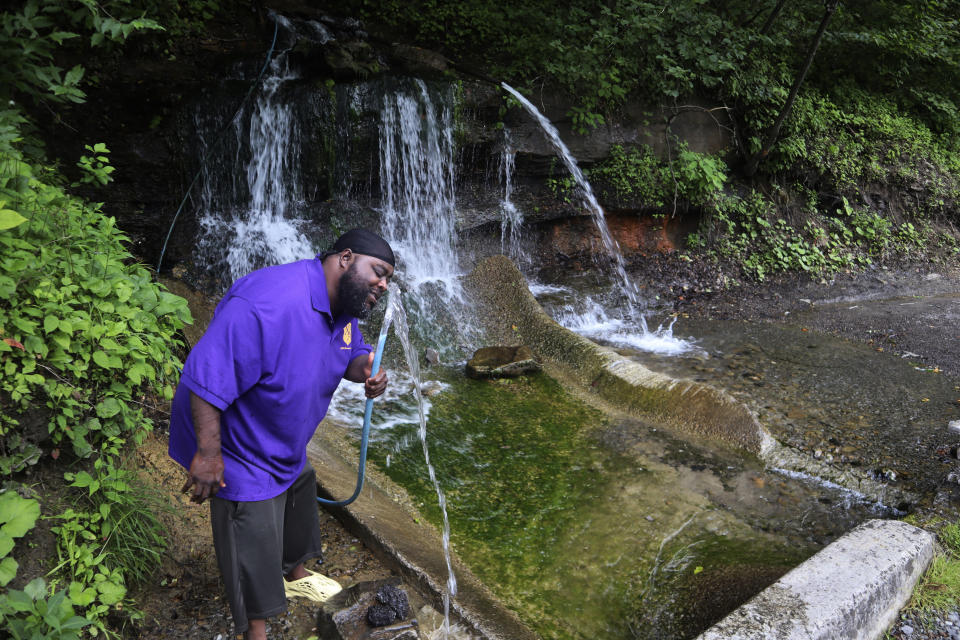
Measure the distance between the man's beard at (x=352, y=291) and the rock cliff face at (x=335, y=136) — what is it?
5093 millimetres

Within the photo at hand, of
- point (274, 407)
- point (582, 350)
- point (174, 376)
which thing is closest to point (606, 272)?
point (582, 350)

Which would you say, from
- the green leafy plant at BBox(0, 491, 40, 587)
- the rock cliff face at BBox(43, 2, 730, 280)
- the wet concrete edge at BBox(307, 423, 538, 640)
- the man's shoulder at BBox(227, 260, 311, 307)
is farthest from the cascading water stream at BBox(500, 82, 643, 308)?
the green leafy plant at BBox(0, 491, 40, 587)

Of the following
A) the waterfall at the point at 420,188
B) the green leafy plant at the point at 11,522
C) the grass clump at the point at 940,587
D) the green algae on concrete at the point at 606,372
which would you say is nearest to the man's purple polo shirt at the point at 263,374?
the green leafy plant at the point at 11,522

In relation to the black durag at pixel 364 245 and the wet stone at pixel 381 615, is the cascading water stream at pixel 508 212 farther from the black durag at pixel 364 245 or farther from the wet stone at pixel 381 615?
the wet stone at pixel 381 615

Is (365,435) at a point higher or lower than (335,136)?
lower

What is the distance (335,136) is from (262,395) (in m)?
5.62

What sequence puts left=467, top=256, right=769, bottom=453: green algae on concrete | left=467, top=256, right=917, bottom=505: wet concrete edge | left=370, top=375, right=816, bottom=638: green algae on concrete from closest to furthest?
left=370, top=375, right=816, bottom=638: green algae on concrete, left=467, top=256, right=917, bottom=505: wet concrete edge, left=467, top=256, right=769, bottom=453: green algae on concrete

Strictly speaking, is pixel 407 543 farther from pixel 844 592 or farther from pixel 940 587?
pixel 940 587

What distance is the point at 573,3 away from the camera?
Result: 373 inches

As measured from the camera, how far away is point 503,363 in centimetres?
589

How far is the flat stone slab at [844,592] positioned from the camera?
7.98 feet

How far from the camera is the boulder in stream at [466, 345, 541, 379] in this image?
19.1ft

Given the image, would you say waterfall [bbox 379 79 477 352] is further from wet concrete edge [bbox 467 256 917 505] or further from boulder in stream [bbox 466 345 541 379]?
boulder in stream [bbox 466 345 541 379]

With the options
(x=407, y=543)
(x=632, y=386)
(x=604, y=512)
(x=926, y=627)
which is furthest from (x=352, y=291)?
(x=632, y=386)
